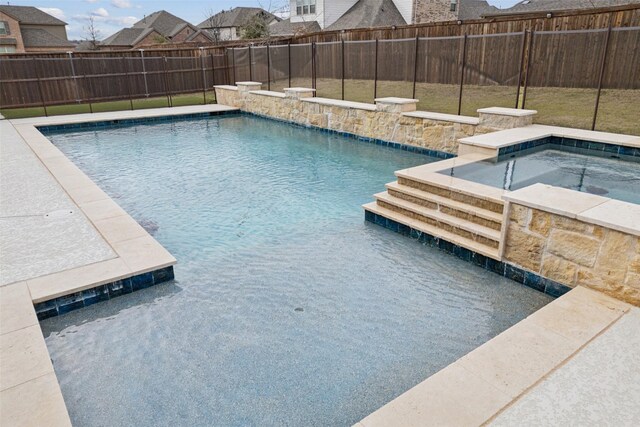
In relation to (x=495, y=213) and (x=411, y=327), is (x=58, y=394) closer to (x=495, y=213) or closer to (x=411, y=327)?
(x=411, y=327)

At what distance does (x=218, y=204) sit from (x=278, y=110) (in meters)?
7.63

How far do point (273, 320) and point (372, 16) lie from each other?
84.7 feet

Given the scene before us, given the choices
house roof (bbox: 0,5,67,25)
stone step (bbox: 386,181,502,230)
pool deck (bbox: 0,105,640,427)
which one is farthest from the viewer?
house roof (bbox: 0,5,67,25)

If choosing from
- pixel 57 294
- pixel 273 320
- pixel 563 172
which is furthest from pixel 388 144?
pixel 57 294

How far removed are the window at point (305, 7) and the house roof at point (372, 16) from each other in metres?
1.90

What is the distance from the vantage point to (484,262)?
424 centimetres

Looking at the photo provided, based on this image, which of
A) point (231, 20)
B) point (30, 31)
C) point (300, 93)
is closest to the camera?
point (300, 93)

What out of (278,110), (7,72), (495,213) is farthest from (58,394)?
(7,72)

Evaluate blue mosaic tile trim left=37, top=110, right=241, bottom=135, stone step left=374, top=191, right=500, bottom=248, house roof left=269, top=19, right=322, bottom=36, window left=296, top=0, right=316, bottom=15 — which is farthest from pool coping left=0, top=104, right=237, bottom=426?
window left=296, top=0, right=316, bottom=15

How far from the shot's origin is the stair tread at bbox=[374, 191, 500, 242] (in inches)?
170

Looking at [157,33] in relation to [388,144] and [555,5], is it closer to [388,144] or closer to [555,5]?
[555,5]

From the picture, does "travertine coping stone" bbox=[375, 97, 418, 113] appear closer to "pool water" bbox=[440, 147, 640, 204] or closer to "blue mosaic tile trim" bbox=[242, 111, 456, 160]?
"blue mosaic tile trim" bbox=[242, 111, 456, 160]

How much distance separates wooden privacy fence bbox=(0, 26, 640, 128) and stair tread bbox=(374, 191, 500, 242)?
21.1 ft

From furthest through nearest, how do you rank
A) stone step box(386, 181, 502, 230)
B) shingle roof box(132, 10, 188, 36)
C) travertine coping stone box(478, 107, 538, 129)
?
1. shingle roof box(132, 10, 188, 36)
2. travertine coping stone box(478, 107, 538, 129)
3. stone step box(386, 181, 502, 230)
